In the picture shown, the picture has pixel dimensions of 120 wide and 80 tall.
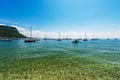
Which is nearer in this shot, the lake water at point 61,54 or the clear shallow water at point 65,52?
the lake water at point 61,54

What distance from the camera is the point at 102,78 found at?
14953 millimetres

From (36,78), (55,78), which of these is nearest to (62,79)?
(55,78)

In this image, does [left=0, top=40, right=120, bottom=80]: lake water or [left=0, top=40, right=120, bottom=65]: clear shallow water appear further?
[left=0, top=40, right=120, bottom=65]: clear shallow water

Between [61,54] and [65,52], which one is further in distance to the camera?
[65,52]

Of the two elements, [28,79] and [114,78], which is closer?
[28,79]

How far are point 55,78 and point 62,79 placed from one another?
97 centimetres

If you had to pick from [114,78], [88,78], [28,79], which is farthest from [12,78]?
[114,78]

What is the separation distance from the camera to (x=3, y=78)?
14.3m

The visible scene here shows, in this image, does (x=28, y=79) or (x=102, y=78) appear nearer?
(x=28, y=79)

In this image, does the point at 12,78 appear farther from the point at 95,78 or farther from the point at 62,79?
the point at 95,78

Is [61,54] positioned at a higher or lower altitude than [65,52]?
higher

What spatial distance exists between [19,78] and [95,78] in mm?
9515

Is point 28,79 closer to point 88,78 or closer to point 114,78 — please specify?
point 88,78

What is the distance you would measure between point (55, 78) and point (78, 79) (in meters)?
2.86
